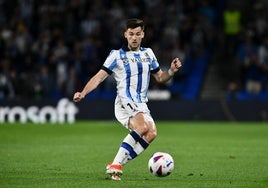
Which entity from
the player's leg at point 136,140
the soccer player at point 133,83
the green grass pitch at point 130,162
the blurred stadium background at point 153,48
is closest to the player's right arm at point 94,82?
the soccer player at point 133,83

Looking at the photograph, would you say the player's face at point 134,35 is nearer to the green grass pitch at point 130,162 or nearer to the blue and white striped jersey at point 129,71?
the blue and white striped jersey at point 129,71

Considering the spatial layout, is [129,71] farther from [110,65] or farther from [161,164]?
[161,164]

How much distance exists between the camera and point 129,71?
11.1 meters

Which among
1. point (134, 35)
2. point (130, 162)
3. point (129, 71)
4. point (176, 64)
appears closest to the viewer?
point (176, 64)

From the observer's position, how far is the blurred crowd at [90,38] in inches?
1102

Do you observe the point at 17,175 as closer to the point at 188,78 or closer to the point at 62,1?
the point at 188,78

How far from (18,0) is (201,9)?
7190 millimetres

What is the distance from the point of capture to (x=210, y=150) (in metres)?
16.6

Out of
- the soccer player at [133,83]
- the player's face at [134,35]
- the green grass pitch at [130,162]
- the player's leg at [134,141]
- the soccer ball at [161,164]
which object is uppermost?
the player's face at [134,35]

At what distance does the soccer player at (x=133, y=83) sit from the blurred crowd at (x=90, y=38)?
53.5 ft

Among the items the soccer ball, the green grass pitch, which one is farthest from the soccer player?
the green grass pitch

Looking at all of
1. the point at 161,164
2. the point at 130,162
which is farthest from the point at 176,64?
the point at 130,162

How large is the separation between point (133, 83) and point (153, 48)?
686 inches

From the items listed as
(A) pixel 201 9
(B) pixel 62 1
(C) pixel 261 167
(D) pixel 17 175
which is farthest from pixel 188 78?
(D) pixel 17 175
